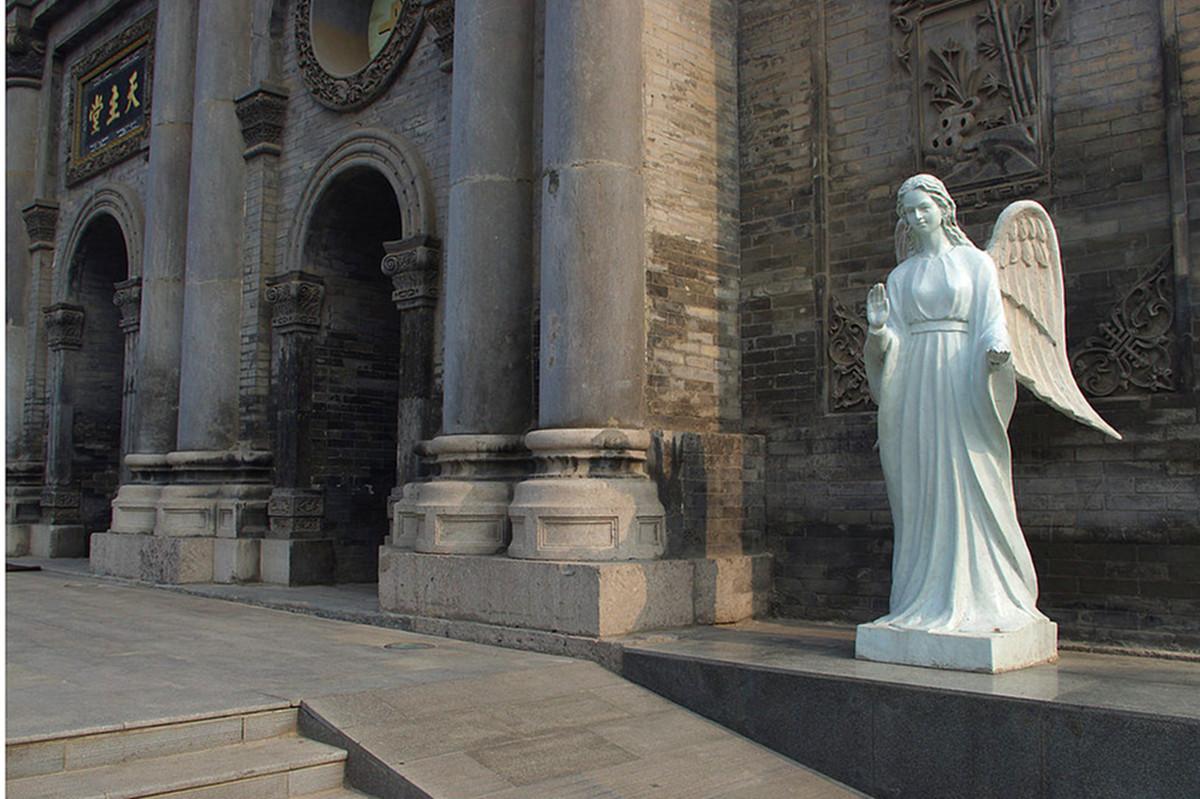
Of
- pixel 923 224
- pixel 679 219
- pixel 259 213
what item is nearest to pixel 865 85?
pixel 679 219

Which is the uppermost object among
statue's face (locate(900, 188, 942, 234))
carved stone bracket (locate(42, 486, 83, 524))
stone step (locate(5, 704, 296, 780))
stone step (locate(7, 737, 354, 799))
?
statue's face (locate(900, 188, 942, 234))

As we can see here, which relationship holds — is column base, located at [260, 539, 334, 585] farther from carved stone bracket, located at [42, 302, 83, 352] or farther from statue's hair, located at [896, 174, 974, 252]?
statue's hair, located at [896, 174, 974, 252]

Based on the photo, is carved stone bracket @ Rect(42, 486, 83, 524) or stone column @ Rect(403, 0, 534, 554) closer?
stone column @ Rect(403, 0, 534, 554)

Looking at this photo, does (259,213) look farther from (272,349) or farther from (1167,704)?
(1167,704)

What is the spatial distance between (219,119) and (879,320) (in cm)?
1004

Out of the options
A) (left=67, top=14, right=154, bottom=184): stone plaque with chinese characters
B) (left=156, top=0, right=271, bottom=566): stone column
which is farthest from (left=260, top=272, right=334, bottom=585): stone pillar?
(left=67, top=14, right=154, bottom=184): stone plaque with chinese characters

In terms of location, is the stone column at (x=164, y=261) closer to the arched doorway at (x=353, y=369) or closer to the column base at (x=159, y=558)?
the column base at (x=159, y=558)

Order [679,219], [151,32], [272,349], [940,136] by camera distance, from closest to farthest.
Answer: [940,136] < [679,219] < [272,349] < [151,32]

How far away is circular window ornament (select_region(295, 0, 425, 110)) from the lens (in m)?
12.0

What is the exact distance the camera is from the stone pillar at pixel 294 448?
12.3 m

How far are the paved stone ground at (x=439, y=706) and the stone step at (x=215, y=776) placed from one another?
211mm

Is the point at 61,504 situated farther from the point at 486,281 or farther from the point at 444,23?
the point at 486,281

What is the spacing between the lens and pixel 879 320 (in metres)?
6.37

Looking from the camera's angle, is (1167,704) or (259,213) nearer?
(1167,704)
